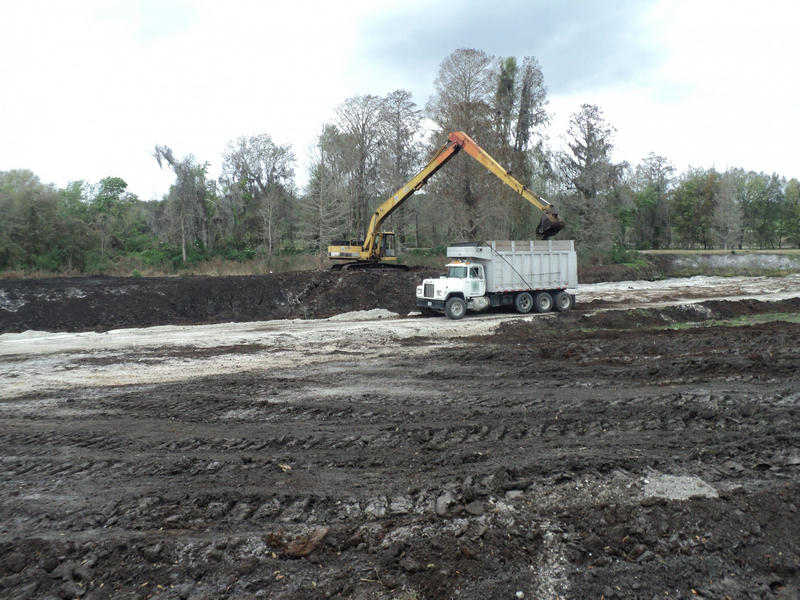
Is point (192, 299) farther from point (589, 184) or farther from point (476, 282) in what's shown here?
point (589, 184)

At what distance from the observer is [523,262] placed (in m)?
20.0

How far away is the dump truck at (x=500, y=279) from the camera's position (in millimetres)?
19156

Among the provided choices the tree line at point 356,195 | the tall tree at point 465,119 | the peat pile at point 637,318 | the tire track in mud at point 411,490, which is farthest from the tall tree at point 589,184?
the tire track in mud at point 411,490

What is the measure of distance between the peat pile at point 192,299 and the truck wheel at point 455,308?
4.00 metres

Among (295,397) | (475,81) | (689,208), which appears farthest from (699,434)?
(689,208)

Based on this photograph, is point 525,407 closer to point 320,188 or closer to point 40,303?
point 40,303

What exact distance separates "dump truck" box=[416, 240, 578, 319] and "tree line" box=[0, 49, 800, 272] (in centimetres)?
1654

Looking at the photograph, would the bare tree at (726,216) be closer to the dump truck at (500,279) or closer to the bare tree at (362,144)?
the bare tree at (362,144)

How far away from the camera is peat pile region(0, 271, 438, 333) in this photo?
65.9 ft

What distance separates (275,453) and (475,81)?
121 feet

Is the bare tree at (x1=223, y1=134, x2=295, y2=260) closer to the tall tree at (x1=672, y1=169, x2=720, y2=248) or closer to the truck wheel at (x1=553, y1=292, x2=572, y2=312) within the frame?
the truck wheel at (x1=553, y1=292, x2=572, y2=312)

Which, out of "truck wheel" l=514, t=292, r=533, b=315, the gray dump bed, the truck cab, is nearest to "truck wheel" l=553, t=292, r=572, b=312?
the gray dump bed

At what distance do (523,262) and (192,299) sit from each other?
14294 millimetres

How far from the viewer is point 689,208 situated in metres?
64.2
